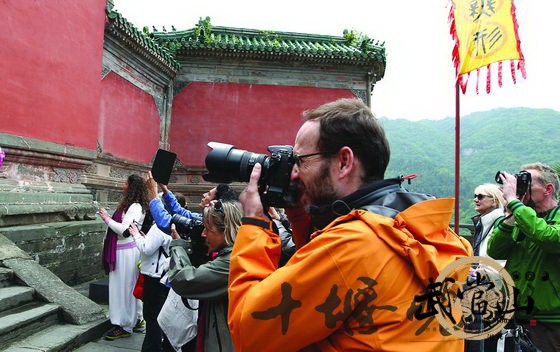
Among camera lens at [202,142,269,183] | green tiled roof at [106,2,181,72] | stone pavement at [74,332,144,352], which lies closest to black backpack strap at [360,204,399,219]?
camera lens at [202,142,269,183]

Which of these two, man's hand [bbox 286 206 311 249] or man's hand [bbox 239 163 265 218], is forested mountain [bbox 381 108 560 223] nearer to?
man's hand [bbox 286 206 311 249]

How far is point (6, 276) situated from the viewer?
153 inches

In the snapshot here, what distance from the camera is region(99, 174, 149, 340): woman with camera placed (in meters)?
4.29

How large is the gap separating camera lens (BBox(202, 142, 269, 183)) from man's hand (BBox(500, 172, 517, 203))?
188cm

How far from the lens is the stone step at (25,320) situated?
10.7 ft

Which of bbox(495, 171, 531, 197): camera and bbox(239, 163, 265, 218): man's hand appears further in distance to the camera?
bbox(495, 171, 531, 197): camera

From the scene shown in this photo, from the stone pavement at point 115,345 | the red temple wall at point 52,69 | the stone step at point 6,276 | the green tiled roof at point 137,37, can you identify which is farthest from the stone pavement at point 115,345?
the green tiled roof at point 137,37

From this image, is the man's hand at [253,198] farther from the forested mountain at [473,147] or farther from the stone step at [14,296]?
the forested mountain at [473,147]

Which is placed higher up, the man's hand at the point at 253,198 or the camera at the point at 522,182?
the camera at the point at 522,182

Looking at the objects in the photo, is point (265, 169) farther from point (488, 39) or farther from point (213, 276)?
point (488, 39)

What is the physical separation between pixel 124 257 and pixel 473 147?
48306 millimetres

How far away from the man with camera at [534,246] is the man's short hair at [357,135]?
1.71m

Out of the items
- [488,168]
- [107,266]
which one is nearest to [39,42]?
[107,266]

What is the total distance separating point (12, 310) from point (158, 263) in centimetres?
138
